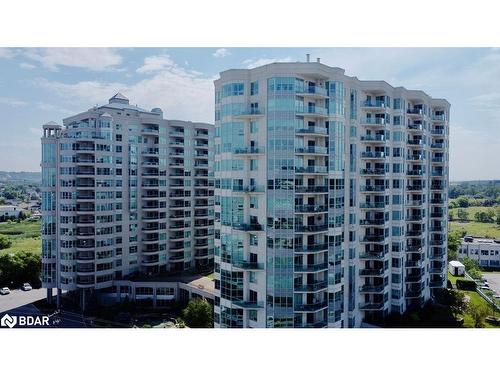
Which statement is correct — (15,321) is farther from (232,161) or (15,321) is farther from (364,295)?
(364,295)

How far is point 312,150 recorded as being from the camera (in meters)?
9.79

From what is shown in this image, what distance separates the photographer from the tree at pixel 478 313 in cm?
1083

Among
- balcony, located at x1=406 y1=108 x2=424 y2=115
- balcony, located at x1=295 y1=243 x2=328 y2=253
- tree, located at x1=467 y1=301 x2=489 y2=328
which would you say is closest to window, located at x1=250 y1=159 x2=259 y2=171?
balcony, located at x1=295 y1=243 x2=328 y2=253

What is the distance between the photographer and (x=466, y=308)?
12258 millimetres

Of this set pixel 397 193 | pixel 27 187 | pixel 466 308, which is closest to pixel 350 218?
pixel 397 193

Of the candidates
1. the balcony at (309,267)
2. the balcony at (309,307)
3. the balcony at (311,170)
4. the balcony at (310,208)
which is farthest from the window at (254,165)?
the balcony at (309,307)

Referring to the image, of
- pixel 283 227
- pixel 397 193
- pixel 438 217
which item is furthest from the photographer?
pixel 438 217

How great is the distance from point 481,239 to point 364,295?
960 centimetres

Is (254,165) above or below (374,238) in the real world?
above

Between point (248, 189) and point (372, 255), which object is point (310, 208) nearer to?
point (248, 189)

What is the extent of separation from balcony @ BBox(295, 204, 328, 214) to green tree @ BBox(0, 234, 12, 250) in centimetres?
1254

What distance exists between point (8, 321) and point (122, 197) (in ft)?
23.7

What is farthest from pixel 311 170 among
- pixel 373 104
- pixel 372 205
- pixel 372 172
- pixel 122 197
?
pixel 122 197

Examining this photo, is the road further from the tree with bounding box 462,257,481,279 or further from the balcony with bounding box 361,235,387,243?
the tree with bounding box 462,257,481,279
